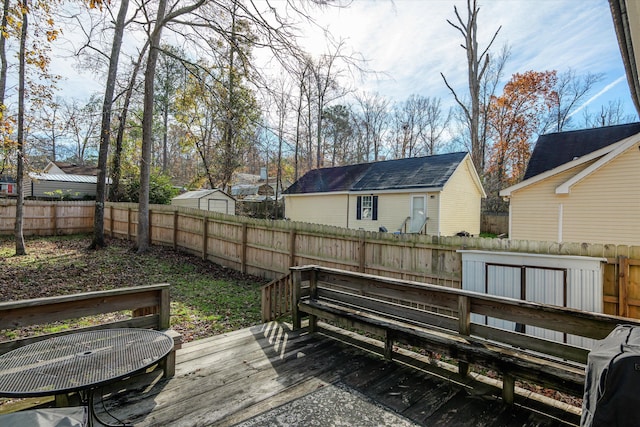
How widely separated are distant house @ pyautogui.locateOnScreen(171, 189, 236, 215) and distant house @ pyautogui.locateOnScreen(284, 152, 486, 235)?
4.41 meters

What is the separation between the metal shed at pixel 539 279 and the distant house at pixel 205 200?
1507 cm

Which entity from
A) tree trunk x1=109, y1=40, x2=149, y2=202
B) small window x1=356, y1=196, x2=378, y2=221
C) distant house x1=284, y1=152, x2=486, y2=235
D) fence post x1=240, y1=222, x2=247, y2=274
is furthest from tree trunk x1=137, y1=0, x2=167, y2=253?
small window x1=356, y1=196, x2=378, y2=221

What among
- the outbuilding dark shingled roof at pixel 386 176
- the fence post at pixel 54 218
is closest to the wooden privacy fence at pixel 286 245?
the fence post at pixel 54 218

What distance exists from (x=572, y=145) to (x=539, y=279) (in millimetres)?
11152

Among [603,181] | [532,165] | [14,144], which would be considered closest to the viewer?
[14,144]

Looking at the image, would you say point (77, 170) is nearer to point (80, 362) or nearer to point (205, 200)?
point (205, 200)

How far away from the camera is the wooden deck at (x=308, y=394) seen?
2.51 metres

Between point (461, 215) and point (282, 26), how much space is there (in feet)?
41.0

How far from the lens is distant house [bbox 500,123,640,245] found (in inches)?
325

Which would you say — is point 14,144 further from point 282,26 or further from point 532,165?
point 532,165

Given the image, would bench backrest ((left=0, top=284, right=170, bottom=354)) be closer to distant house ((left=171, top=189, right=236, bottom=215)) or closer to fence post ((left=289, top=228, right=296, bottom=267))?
fence post ((left=289, top=228, right=296, bottom=267))

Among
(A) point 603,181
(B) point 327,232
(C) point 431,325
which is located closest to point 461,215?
(A) point 603,181

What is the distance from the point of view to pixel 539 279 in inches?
176

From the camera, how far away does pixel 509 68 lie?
23406 mm
